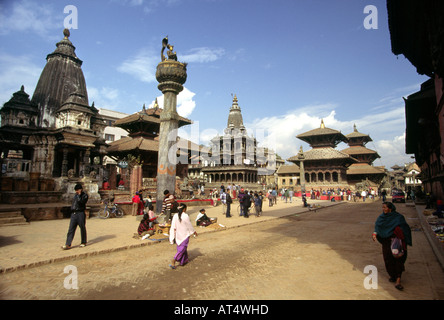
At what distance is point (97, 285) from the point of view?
4891 mm

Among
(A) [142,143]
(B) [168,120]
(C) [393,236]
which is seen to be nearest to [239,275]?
(C) [393,236]

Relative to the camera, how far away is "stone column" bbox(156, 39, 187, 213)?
12.2m

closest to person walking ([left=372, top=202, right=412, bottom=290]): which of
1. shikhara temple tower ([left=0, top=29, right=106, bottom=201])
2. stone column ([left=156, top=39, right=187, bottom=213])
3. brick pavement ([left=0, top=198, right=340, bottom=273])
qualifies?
brick pavement ([left=0, top=198, right=340, bottom=273])

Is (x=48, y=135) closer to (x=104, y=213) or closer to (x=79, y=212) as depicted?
(x=104, y=213)

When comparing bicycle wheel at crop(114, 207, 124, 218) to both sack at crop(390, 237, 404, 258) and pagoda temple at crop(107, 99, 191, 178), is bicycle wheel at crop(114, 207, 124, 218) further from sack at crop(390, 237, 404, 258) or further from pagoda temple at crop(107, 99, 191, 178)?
sack at crop(390, 237, 404, 258)

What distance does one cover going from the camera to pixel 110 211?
15.2m

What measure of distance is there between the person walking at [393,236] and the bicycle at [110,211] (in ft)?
46.9

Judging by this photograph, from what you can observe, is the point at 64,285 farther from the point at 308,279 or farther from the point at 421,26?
the point at 421,26

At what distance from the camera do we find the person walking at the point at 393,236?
4695mm

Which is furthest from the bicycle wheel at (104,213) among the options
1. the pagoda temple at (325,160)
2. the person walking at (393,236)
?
the pagoda temple at (325,160)

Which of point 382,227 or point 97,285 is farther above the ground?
point 382,227

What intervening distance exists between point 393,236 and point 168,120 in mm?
10333
